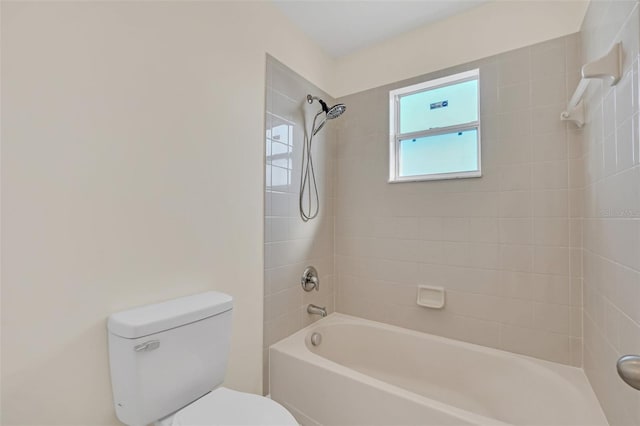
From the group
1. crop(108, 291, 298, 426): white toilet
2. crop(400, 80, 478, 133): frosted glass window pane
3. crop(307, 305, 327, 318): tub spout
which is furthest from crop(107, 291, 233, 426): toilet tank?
crop(400, 80, 478, 133): frosted glass window pane

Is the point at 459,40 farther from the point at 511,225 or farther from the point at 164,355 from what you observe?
the point at 164,355

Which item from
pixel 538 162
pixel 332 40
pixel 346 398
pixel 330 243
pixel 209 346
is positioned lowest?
pixel 346 398

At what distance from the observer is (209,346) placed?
1.20m

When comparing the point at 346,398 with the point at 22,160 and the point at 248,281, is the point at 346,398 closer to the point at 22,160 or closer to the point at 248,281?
the point at 248,281

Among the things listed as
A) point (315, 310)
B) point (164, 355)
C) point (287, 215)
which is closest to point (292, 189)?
point (287, 215)

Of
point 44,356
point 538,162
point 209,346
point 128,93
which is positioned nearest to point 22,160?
point 128,93

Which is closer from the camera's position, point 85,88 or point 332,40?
point 85,88

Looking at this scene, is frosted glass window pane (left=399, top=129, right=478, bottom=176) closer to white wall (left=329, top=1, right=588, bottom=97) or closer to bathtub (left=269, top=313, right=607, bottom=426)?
white wall (left=329, top=1, right=588, bottom=97)

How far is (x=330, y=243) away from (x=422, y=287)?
77cm

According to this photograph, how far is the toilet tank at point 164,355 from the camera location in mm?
979

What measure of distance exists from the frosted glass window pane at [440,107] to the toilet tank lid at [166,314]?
176 cm

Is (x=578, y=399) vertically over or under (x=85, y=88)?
under

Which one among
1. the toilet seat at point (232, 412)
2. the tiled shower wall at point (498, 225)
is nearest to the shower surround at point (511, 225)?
the tiled shower wall at point (498, 225)

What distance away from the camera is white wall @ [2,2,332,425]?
0.85 m
